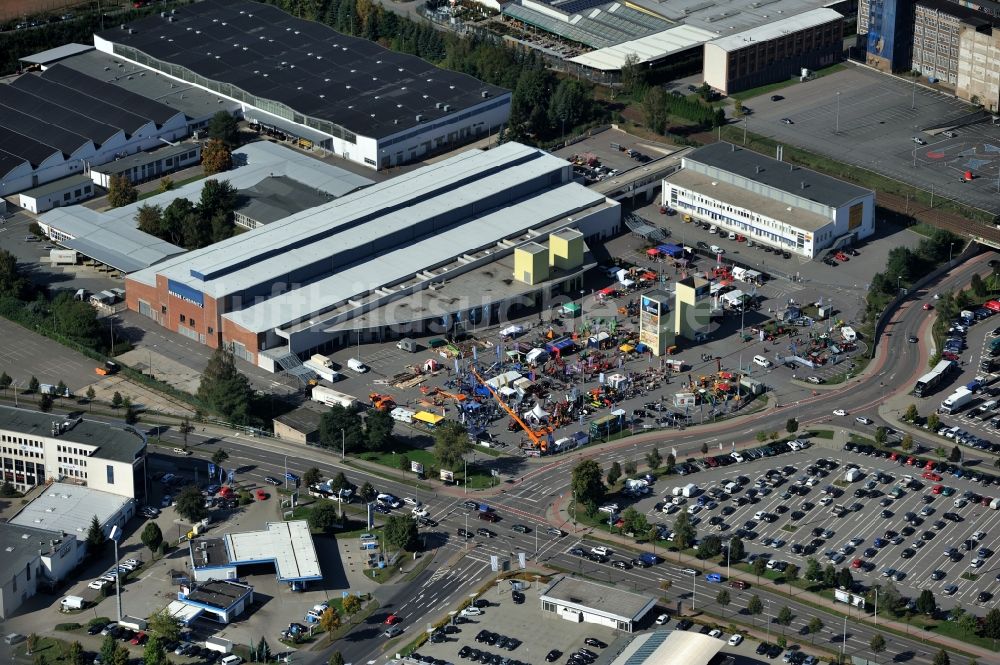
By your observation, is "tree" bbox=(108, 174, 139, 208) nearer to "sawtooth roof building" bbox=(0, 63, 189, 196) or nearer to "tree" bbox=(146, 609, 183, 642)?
"sawtooth roof building" bbox=(0, 63, 189, 196)

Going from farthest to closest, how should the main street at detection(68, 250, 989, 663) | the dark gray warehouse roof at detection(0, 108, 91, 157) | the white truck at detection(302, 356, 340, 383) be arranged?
the dark gray warehouse roof at detection(0, 108, 91, 157)
the white truck at detection(302, 356, 340, 383)
the main street at detection(68, 250, 989, 663)

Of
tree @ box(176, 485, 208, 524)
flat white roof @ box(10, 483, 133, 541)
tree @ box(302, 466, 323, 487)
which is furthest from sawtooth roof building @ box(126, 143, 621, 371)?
flat white roof @ box(10, 483, 133, 541)

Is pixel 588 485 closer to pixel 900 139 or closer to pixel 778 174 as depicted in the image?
pixel 778 174

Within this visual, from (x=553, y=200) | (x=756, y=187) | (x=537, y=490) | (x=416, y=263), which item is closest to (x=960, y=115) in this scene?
(x=756, y=187)

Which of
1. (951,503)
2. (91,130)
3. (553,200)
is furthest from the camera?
(91,130)

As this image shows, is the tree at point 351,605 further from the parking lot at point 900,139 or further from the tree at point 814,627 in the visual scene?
the parking lot at point 900,139

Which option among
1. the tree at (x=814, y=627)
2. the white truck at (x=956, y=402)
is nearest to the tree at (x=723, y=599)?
the tree at (x=814, y=627)

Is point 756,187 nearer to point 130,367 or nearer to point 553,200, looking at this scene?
point 553,200
